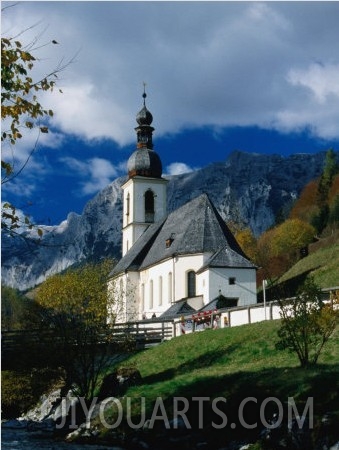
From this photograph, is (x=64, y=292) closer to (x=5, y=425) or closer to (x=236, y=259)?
(x=5, y=425)

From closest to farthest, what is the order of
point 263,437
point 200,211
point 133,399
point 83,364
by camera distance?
point 263,437
point 133,399
point 83,364
point 200,211

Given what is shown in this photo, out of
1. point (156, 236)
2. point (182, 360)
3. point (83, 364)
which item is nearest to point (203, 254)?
point (156, 236)

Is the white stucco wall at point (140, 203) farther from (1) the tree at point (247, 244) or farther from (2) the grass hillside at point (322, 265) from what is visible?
(2) the grass hillside at point (322, 265)

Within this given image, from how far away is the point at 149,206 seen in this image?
246ft

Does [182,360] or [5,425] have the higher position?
[182,360]

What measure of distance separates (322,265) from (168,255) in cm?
1548

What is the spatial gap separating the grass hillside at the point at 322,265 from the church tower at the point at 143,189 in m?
18.0

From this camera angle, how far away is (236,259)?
49.2 meters

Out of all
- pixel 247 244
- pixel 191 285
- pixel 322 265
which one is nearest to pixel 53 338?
pixel 191 285

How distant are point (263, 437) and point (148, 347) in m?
24.7

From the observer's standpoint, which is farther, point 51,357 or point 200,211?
point 200,211

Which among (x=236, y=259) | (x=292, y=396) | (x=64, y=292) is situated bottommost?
(x=292, y=396)

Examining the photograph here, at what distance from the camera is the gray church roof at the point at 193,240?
4972cm

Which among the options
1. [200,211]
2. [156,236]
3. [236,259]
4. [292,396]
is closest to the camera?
[292,396]
